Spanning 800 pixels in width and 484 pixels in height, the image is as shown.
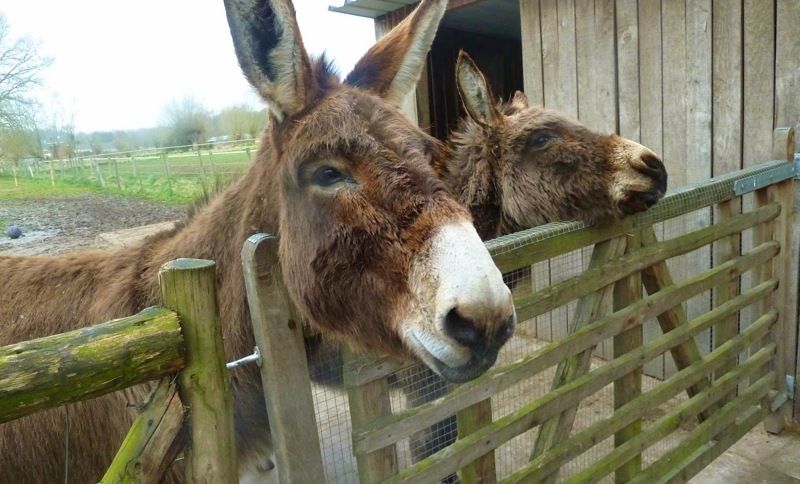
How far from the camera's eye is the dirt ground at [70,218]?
837cm

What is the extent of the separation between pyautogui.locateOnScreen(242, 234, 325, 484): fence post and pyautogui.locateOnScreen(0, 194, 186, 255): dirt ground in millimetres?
7664

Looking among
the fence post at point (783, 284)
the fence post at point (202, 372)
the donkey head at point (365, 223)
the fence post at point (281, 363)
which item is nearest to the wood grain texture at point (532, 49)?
the fence post at point (783, 284)

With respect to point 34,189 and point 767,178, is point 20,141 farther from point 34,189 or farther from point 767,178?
point 767,178

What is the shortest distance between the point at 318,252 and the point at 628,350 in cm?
187

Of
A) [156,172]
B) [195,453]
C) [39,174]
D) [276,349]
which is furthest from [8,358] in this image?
[156,172]

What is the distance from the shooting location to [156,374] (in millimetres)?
1145

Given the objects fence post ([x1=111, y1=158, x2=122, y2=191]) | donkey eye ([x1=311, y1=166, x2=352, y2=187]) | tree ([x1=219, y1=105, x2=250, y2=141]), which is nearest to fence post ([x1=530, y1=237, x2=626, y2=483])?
donkey eye ([x1=311, y1=166, x2=352, y2=187])

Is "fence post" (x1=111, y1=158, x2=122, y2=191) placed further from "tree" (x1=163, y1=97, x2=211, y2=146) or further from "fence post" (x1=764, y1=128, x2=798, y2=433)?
"fence post" (x1=764, y1=128, x2=798, y2=433)

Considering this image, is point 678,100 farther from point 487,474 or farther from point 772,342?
point 487,474

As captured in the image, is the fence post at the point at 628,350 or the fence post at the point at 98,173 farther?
the fence post at the point at 98,173

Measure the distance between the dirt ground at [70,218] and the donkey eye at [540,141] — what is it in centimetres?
681

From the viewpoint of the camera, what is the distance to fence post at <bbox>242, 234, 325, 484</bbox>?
137 centimetres

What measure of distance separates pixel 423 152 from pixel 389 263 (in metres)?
0.41

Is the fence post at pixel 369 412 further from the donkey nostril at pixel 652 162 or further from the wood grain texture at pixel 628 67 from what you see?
the wood grain texture at pixel 628 67
